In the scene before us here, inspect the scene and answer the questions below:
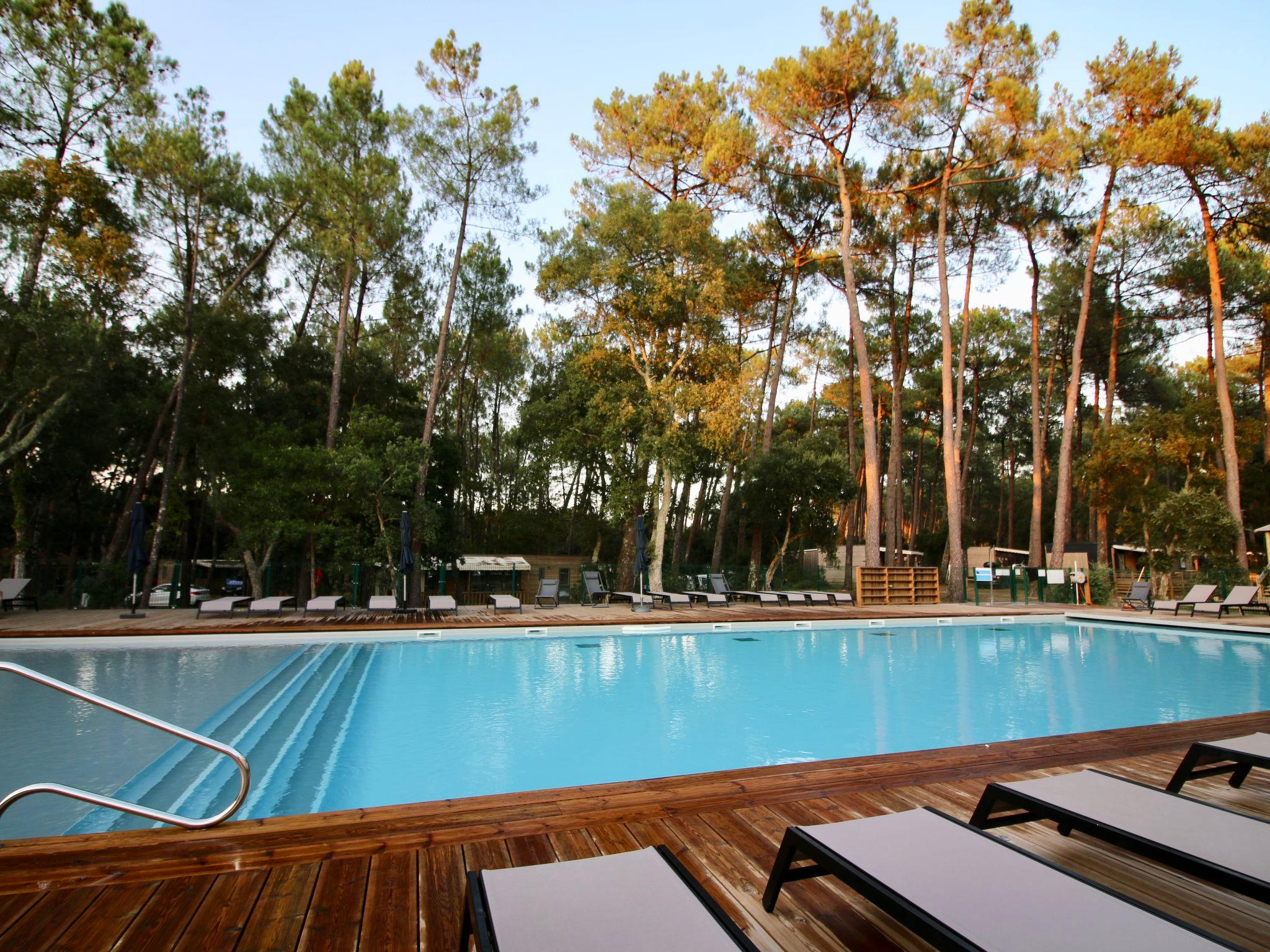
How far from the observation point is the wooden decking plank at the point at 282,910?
1802 millimetres

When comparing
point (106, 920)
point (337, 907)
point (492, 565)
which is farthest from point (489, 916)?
point (492, 565)

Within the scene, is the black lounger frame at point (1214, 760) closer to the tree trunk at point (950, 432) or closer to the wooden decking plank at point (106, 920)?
the wooden decking plank at point (106, 920)

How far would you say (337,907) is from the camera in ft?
6.48

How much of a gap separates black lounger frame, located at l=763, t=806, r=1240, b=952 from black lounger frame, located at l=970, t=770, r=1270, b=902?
300mm

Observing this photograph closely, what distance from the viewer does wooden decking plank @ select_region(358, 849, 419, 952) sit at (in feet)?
5.90

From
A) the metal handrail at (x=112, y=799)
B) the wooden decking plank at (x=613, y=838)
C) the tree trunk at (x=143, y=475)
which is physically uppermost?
the tree trunk at (x=143, y=475)

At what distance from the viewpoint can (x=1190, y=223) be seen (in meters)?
19.1

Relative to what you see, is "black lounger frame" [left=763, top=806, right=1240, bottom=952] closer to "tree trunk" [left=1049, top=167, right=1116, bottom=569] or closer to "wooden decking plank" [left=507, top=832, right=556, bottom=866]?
"wooden decking plank" [left=507, top=832, right=556, bottom=866]

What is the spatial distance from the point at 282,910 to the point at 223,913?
→ 0.16 metres

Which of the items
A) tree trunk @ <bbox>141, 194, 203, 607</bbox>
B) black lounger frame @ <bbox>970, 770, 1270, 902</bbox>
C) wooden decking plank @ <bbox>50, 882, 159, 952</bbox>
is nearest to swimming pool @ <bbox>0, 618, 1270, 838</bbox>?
wooden decking plank @ <bbox>50, 882, 159, 952</bbox>

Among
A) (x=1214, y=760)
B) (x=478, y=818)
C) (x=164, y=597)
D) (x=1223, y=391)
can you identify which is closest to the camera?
(x=478, y=818)

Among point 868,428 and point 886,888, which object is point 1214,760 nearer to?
point 886,888

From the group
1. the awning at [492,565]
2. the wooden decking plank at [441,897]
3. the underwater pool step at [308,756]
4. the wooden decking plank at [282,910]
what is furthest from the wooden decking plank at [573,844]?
the awning at [492,565]

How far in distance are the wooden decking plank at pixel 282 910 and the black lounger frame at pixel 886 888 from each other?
136 cm
